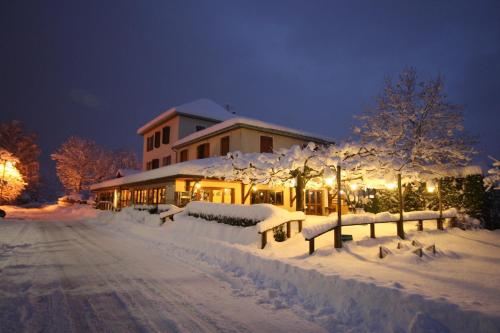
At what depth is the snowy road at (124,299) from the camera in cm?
411

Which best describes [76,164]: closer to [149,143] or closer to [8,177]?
[8,177]

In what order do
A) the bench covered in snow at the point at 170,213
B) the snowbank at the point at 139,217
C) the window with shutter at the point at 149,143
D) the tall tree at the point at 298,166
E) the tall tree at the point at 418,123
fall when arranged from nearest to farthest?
the tall tree at the point at 298,166 < the bench covered in snow at the point at 170,213 < the snowbank at the point at 139,217 < the tall tree at the point at 418,123 < the window with shutter at the point at 149,143

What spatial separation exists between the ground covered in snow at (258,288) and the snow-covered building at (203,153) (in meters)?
7.20

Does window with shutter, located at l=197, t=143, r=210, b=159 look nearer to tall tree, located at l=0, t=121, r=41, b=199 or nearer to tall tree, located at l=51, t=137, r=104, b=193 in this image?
tall tree, located at l=51, t=137, r=104, b=193

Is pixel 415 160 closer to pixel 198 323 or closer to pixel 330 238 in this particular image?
pixel 330 238

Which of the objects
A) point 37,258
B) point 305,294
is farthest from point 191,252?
point 305,294

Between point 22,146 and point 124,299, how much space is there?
170 feet

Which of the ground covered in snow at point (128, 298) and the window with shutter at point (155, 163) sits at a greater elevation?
the window with shutter at point (155, 163)

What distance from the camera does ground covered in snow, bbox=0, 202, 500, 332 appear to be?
411 centimetres

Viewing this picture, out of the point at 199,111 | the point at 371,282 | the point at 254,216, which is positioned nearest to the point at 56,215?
the point at 199,111

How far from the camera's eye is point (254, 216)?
1045cm

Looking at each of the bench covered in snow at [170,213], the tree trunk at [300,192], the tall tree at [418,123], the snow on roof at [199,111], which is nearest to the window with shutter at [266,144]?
the tall tree at [418,123]

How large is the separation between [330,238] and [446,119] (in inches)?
611

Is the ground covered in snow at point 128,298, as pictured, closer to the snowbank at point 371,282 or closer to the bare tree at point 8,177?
the snowbank at point 371,282
